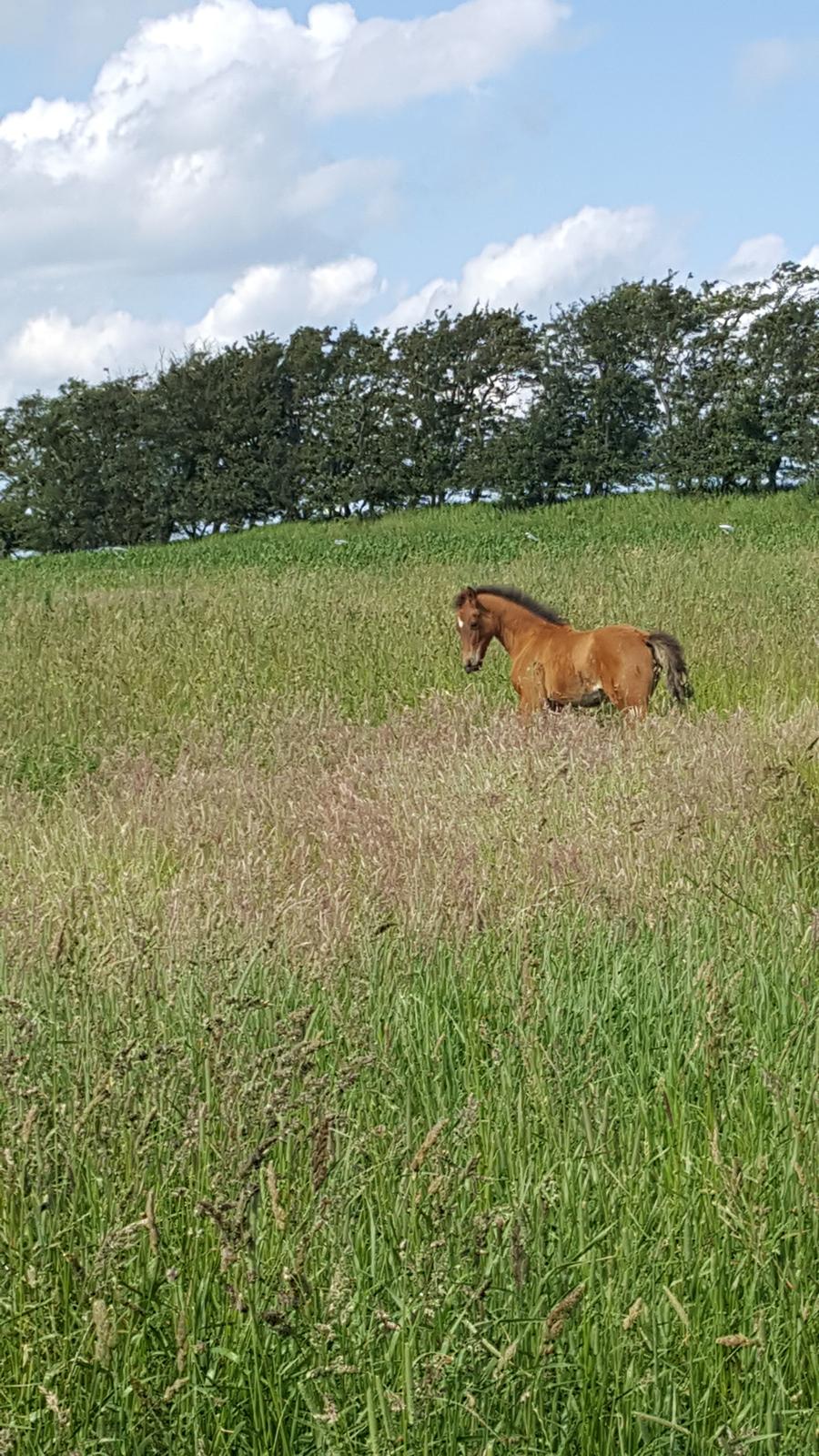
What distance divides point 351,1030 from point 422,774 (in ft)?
12.3

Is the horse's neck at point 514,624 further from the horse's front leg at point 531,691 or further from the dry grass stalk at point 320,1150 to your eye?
the dry grass stalk at point 320,1150

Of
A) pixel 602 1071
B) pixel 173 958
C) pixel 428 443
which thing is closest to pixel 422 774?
pixel 173 958

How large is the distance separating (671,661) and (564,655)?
31.3 inches

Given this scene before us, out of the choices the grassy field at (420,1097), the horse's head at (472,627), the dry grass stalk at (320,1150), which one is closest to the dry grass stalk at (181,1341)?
the grassy field at (420,1097)

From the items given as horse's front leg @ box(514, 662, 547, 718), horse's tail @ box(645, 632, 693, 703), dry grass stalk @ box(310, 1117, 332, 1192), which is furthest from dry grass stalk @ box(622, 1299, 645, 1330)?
horse's front leg @ box(514, 662, 547, 718)

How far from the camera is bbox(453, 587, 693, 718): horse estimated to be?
866 cm

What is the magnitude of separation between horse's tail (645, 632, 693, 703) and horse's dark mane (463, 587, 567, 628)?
972 mm

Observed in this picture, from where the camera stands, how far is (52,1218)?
92.9 inches

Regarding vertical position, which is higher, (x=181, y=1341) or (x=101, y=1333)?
(x=101, y=1333)

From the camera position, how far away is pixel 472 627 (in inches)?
382

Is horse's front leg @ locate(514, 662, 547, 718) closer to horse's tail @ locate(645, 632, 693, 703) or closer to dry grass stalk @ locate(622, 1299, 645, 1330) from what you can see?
horse's tail @ locate(645, 632, 693, 703)

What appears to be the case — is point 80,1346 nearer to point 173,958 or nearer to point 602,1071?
point 602,1071

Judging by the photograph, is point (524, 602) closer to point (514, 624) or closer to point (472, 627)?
point (514, 624)

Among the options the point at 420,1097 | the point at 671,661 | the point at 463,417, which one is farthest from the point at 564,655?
the point at 463,417
